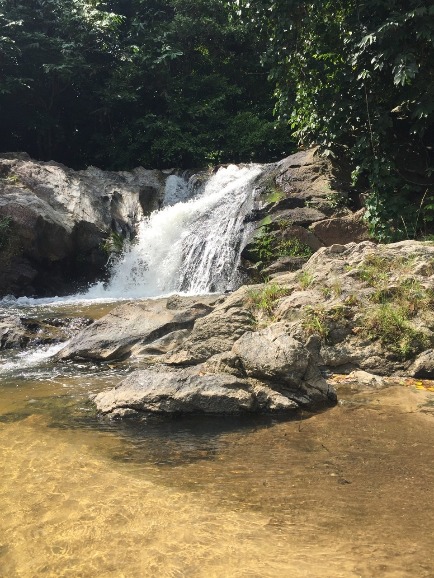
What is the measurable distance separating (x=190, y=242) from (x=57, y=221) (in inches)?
151

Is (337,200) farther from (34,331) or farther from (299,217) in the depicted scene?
(34,331)

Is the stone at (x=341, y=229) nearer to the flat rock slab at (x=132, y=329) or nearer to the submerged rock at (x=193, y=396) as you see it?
the flat rock slab at (x=132, y=329)

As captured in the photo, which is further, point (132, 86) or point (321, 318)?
point (132, 86)

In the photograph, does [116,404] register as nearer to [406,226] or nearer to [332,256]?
[332,256]

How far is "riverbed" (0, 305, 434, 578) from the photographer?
2.23m

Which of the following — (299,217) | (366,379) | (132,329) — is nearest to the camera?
(366,379)

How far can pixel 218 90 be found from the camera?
71.2 feet

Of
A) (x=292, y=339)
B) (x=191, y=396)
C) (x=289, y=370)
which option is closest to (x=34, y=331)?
(x=191, y=396)

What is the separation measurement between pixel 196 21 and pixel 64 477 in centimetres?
2123

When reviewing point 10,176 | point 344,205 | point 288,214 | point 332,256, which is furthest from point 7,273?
point 332,256

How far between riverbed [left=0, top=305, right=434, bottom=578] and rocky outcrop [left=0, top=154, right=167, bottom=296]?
10.2 m

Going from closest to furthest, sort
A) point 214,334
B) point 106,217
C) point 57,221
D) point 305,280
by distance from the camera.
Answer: point 214,334, point 305,280, point 57,221, point 106,217

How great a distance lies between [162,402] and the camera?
13.8 ft

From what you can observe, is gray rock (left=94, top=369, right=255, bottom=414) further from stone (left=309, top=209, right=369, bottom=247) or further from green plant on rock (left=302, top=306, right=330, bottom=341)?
A: stone (left=309, top=209, right=369, bottom=247)
